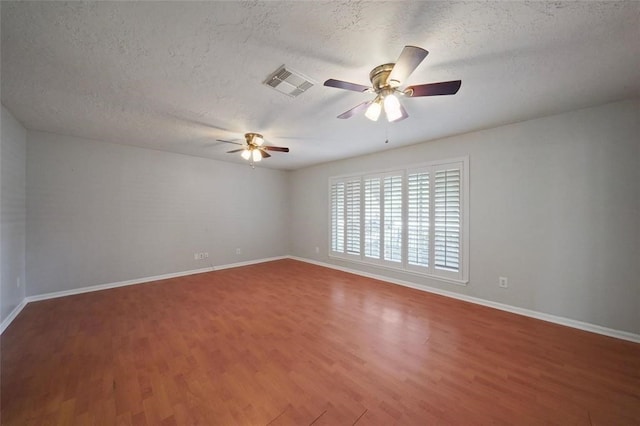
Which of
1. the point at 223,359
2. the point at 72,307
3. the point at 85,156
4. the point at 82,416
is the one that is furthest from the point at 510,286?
the point at 85,156

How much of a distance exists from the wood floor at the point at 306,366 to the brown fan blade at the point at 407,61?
89.0 inches

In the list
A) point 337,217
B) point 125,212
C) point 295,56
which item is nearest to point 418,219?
point 337,217

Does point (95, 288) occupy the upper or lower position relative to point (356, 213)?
lower

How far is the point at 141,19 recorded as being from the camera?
1409 mm

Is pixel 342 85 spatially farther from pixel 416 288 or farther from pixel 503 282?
pixel 416 288

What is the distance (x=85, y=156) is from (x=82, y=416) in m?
3.88

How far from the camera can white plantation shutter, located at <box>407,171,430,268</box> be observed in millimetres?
3701

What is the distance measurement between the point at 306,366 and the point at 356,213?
3.28 m

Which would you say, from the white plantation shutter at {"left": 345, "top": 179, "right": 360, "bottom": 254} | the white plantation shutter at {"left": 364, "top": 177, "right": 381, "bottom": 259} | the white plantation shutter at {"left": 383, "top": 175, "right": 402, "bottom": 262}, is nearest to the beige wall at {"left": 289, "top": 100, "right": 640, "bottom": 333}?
the white plantation shutter at {"left": 383, "top": 175, "right": 402, "bottom": 262}

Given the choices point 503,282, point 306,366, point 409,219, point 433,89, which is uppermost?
point 433,89

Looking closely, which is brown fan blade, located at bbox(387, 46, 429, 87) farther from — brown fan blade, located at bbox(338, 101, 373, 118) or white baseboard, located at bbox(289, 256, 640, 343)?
white baseboard, located at bbox(289, 256, 640, 343)

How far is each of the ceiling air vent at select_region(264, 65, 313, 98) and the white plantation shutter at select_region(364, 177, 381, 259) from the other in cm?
266

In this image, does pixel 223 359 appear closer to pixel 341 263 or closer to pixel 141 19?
pixel 141 19

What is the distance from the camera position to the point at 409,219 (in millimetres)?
3895
